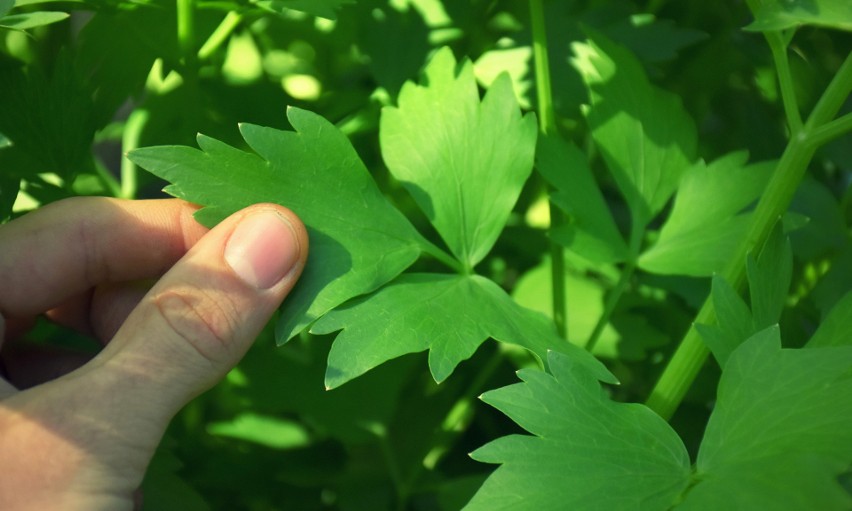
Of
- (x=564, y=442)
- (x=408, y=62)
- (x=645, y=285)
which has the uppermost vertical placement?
(x=408, y=62)

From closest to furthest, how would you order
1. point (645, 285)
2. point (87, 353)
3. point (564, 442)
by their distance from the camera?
point (564, 442) → point (87, 353) → point (645, 285)

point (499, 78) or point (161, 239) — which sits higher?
point (499, 78)

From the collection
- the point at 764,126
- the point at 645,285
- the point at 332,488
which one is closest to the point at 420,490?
the point at 332,488

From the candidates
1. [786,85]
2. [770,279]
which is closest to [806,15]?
[786,85]

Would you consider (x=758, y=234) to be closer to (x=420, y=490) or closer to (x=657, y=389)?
(x=657, y=389)

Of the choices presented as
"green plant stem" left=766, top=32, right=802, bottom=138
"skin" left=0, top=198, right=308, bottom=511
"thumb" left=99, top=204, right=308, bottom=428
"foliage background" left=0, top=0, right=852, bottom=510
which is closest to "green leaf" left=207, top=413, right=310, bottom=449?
"foliage background" left=0, top=0, right=852, bottom=510

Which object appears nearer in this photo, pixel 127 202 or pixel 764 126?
pixel 127 202

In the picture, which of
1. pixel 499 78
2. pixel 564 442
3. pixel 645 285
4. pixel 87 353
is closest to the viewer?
pixel 564 442
